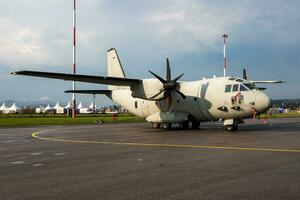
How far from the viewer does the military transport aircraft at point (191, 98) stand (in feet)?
79.7

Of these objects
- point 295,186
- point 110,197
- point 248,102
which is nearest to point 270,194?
point 295,186

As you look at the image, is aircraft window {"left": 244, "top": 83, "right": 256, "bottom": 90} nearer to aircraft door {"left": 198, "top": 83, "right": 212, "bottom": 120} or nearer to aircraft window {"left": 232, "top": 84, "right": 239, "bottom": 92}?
aircraft window {"left": 232, "top": 84, "right": 239, "bottom": 92}

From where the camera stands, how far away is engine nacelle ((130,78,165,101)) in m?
28.0

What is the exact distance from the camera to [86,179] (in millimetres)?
8422

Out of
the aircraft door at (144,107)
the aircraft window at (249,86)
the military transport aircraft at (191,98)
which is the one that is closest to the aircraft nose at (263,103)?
the military transport aircraft at (191,98)

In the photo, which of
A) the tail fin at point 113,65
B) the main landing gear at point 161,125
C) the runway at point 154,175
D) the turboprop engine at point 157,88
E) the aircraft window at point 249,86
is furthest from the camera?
the tail fin at point 113,65

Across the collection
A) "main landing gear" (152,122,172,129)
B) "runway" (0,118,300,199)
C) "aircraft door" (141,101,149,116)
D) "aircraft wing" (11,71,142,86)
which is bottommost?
"runway" (0,118,300,199)

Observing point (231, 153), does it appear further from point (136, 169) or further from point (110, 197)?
point (110, 197)

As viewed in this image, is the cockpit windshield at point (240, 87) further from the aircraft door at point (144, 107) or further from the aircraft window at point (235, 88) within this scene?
the aircraft door at point (144, 107)

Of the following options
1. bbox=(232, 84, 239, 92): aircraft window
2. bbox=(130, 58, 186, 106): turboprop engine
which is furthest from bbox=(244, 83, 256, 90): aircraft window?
bbox=(130, 58, 186, 106): turboprop engine

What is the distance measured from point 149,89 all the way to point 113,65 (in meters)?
9.24

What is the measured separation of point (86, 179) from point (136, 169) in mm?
1699

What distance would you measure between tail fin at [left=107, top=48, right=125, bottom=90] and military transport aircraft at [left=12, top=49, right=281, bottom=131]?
4.72 meters

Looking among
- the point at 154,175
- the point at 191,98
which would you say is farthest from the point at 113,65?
the point at 154,175
